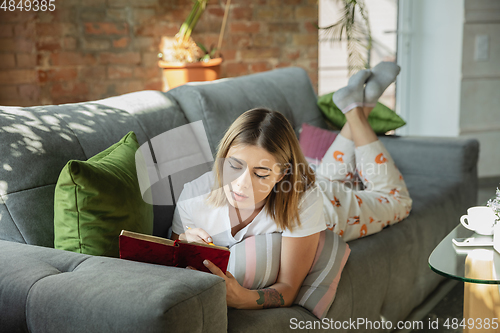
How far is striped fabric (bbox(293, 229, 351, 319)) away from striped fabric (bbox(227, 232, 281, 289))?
0.10 meters

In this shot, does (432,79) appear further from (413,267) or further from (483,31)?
(413,267)

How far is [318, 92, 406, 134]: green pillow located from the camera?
2216mm

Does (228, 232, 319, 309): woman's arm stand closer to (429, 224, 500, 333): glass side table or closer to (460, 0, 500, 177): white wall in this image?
(429, 224, 500, 333): glass side table

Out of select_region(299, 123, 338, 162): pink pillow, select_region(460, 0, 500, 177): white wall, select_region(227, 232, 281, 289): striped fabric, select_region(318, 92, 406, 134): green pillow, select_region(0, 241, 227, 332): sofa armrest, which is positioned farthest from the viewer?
select_region(460, 0, 500, 177): white wall

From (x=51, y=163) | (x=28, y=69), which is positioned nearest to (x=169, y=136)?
(x=51, y=163)

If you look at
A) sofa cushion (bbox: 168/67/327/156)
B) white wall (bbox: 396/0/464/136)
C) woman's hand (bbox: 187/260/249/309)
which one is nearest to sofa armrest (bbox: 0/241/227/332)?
woman's hand (bbox: 187/260/249/309)

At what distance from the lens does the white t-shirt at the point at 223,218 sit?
3.98 ft

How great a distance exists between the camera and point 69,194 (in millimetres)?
983

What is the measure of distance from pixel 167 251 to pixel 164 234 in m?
0.47

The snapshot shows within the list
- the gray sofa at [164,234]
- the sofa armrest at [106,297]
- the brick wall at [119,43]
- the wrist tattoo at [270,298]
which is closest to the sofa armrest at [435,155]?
the gray sofa at [164,234]

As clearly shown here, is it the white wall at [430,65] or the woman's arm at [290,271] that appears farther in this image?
the white wall at [430,65]

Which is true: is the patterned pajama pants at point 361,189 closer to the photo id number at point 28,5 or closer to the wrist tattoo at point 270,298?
the wrist tattoo at point 270,298

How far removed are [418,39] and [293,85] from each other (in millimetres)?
1849

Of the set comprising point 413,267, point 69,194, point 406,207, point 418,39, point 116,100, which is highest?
point 418,39
